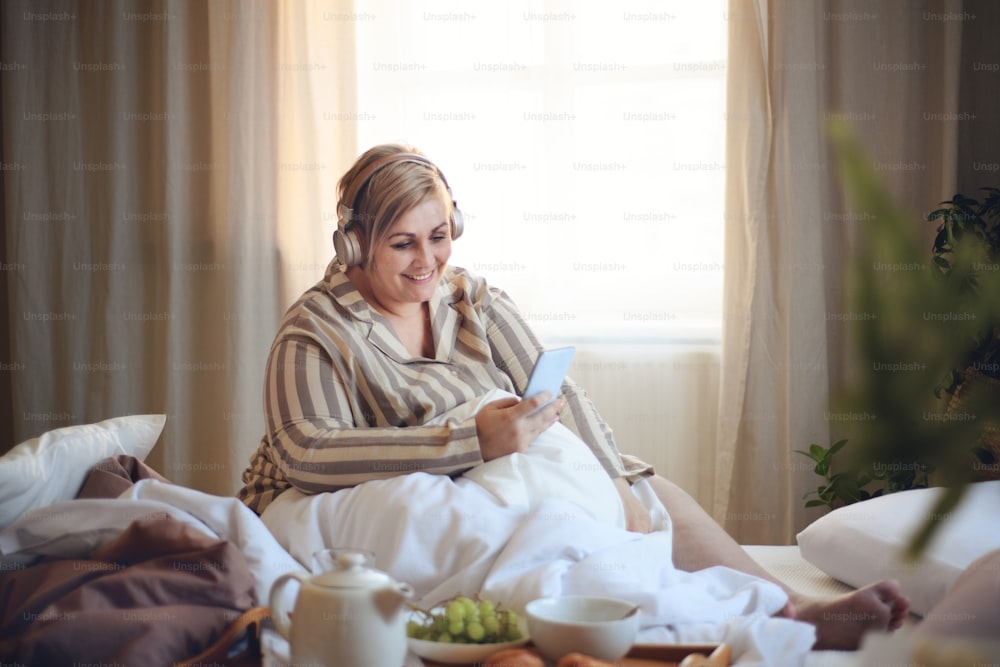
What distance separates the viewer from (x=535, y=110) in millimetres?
3438

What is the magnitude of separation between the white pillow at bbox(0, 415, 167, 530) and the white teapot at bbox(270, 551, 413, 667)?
648 mm

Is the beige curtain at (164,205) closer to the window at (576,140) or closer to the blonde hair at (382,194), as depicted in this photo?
the window at (576,140)

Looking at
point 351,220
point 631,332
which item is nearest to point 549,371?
point 351,220

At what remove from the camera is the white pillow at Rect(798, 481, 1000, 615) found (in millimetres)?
1456

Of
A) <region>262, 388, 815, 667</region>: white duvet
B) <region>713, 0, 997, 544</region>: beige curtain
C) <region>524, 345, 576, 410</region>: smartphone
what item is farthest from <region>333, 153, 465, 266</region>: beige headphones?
<region>713, 0, 997, 544</region>: beige curtain

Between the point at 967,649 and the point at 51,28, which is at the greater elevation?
the point at 51,28

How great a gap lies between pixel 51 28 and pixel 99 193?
2.09ft

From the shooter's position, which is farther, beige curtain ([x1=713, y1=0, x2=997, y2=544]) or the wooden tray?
beige curtain ([x1=713, y1=0, x2=997, y2=544])

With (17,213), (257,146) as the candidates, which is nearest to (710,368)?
(257,146)

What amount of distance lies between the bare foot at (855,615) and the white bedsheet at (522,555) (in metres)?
0.09

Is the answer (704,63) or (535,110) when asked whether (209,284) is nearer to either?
(535,110)

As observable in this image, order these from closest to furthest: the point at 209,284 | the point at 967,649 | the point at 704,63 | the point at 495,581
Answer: the point at 967,649 → the point at 495,581 → the point at 704,63 → the point at 209,284

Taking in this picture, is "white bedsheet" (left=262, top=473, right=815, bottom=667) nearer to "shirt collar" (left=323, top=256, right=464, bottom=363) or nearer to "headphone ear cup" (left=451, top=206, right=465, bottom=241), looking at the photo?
"shirt collar" (left=323, top=256, right=464, bottom=363)

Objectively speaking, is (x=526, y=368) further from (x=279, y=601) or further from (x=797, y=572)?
(x=279, y=601)
